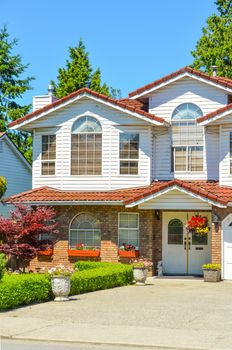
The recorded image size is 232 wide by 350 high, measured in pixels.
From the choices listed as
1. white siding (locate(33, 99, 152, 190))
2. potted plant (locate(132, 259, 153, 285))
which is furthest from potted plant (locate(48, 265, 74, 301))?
white siding (locate(33, 99, 152, 190))

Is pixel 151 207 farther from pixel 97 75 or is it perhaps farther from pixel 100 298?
pixel 97 75

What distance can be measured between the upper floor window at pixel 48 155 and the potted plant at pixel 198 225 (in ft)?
20.5

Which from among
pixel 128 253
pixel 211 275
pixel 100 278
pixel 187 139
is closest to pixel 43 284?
pixel 100 278

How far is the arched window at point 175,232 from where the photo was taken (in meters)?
28.7

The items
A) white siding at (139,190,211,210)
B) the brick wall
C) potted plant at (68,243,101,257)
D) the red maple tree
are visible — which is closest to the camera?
the red maple tree

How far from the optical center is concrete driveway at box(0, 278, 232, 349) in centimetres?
1332

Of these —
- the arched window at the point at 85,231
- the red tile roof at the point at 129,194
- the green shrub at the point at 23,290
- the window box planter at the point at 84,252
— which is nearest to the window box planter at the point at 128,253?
the window box planter at the point at 84,252

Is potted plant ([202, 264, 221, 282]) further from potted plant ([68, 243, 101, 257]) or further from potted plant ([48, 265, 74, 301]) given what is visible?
potted plant ([48, 265, 74, 301])

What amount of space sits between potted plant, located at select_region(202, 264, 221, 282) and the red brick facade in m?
2.65

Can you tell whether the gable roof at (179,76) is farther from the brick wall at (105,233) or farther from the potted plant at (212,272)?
A: the potted plant at (212,272)

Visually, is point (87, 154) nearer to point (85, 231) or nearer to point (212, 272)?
point (85, 231)

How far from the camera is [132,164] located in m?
29.0

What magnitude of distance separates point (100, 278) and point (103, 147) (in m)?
7.81

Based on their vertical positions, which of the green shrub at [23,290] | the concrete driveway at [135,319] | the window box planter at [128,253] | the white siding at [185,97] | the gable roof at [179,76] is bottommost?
the concrete driveway at [135,319]
